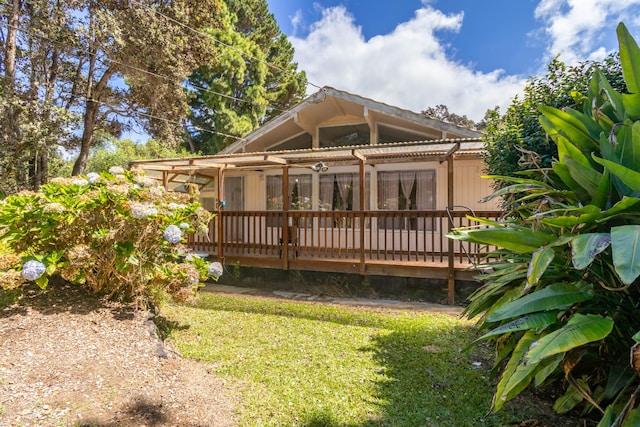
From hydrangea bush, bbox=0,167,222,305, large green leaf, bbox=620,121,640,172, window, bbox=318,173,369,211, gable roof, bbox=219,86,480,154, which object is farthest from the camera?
window, bbox=318,173,369,211

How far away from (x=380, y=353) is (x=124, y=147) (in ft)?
87.8

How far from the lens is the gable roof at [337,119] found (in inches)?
308

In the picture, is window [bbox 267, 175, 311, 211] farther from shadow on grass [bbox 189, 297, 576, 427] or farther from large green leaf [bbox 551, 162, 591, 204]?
large green leaf [bbox 551, 162, 591, 204]

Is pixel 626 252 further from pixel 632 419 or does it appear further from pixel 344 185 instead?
pixel 344 185

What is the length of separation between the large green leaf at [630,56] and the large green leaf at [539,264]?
1390mm

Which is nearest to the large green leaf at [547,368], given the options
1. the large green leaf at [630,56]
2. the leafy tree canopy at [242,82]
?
the large green leaf at [630,56]

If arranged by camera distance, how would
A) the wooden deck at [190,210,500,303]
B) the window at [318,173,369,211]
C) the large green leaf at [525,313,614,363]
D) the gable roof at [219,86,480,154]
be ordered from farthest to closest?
the window at [318,173,369,211] < the gable roof at [219,86,480,154] < the wooden deck at [190,210,500,303] < the large green leaf at [525,313,614,363]

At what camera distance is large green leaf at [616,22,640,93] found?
2.20m

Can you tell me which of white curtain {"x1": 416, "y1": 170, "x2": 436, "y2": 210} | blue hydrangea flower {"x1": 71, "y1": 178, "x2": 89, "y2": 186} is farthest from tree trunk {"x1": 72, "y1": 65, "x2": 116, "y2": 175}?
white curtain {"x1": 416, "y1": 170, "x2": 436, "y2": 210}

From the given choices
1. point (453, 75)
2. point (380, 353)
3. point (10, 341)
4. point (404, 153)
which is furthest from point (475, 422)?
point (453, 75)

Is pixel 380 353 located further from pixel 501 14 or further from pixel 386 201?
pixel 501 14

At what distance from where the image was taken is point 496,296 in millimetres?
2938

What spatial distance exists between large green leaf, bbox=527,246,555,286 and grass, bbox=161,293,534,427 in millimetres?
1457

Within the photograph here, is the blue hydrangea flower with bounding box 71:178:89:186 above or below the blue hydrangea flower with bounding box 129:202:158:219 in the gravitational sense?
above
